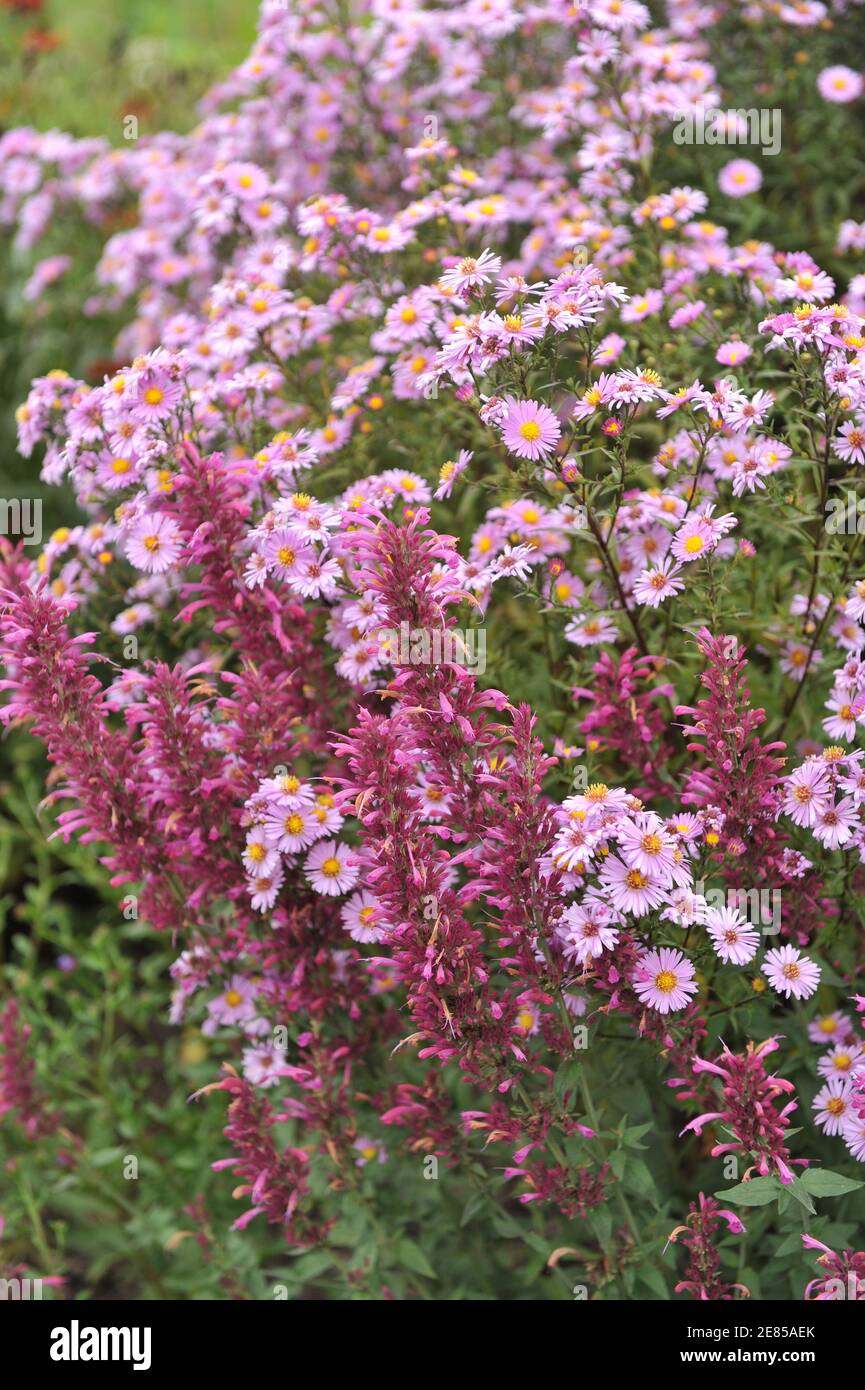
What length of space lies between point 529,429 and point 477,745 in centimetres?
60

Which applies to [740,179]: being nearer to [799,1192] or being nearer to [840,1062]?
[840,1062]

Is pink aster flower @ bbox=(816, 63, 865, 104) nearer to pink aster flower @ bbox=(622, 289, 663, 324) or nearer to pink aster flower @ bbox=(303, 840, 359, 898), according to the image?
pink aster flower @ bbox=(622, 289, 663, 324)

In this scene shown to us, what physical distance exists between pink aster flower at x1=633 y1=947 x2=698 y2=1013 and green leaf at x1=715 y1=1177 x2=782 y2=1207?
297 mm

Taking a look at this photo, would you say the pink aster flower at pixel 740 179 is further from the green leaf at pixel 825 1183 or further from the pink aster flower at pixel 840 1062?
the green leaf at pixel 825 1183

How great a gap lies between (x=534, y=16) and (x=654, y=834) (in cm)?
285

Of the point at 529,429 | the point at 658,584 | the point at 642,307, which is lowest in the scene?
the point at 658,584

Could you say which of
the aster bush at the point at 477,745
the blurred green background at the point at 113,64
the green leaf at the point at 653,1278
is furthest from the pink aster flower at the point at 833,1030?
the blurred green background at the point at 113,64

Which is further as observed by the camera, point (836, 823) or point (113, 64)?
point (113, 64)

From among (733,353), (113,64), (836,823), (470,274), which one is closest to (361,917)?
(836,823)

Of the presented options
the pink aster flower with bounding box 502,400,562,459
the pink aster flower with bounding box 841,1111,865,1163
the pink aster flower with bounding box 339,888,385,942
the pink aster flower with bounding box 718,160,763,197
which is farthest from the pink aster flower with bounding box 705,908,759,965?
the pink aster flower with bounding box 718,160,763,197

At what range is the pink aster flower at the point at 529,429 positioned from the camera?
238 centimetres

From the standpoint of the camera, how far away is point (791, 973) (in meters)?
2.33

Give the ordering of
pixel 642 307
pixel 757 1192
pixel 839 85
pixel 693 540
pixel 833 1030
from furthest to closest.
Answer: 1. pixel 839 85
2. pixel 642 307
3. pixel 833 1030
4. pixel 693 540
5. pixel 757 1192

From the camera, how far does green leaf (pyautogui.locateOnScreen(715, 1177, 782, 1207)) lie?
2098mm
